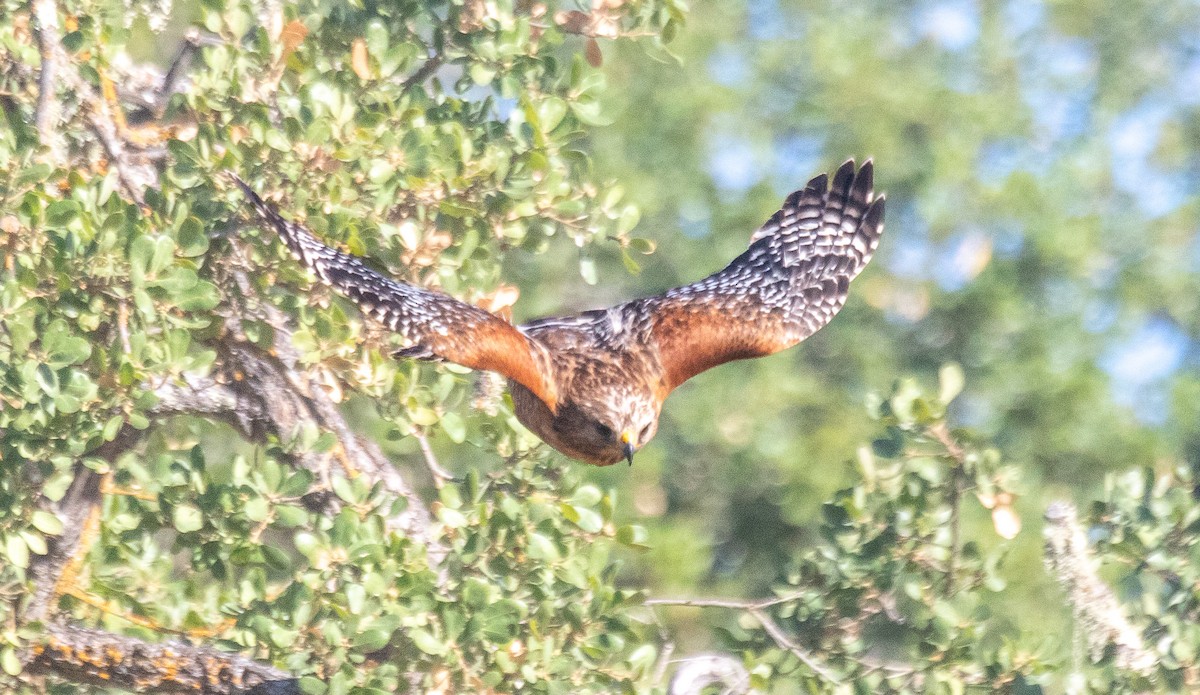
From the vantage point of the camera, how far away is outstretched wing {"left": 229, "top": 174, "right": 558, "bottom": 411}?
476 cm

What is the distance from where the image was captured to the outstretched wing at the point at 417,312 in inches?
187

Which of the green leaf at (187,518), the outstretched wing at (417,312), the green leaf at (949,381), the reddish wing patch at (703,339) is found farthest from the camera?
the reddish wing patch at (703,339)

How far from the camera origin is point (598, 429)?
5.54m

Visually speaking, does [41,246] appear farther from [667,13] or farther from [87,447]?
[667,13]

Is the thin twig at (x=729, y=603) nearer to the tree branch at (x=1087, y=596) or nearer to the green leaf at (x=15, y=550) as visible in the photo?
the tree branch at (x=1087, y=596)

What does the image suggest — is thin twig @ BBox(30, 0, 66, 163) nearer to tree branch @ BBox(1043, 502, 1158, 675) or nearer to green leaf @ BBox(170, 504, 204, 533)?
green leaf @ BBox(170, 504, 204, 533)

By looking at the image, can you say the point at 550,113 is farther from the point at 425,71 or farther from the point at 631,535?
the point at 631,535

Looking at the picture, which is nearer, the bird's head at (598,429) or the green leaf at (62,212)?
the green leaf at (62,212)

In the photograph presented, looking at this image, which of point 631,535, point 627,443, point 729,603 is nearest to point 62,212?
point 631,535

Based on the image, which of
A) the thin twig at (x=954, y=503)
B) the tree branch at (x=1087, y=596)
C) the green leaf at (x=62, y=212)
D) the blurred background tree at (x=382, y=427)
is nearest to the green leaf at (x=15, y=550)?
the blurred background tree at (x=382, y=427)

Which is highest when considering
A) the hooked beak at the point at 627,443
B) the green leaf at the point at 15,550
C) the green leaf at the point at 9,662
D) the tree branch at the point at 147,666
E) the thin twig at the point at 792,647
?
the hooked beak at the point at 627,443

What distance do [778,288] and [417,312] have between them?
7.06 feet

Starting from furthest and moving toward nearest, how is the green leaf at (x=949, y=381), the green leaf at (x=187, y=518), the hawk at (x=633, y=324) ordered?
1. the green leaf at (x=949, y=381)
2. the hawk at (x=633, y=324)
3. the green leaf at (x=187, y=518)

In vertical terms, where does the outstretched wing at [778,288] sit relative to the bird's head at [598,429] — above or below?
above
